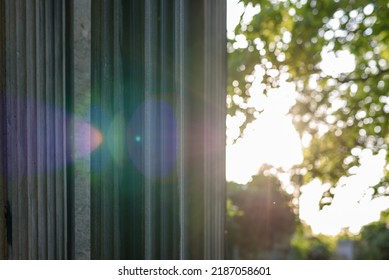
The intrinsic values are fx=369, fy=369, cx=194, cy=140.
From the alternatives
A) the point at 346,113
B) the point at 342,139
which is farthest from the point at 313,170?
the point at 346,113

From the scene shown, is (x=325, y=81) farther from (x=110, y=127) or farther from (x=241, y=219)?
(x=241, y=219)

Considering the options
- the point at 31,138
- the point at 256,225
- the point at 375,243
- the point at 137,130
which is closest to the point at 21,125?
the point at 31,138

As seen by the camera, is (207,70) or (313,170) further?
(313,170)

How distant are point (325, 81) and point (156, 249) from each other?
4.72 metres

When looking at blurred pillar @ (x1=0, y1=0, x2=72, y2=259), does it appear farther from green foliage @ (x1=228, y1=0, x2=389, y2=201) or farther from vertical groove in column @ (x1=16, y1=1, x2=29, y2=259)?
green foliage @ (x1=228, y1=0, x2=389, y2=201)

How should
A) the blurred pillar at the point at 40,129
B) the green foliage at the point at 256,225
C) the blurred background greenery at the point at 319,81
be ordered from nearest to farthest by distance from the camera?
the blurred pillar at the point at 40,129 < the blurred background greenery at the point at 319,81 < the green foliage at the point at 256,225

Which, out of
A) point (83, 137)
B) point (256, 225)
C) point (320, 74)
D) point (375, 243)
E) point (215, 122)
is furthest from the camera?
point (375, 243)

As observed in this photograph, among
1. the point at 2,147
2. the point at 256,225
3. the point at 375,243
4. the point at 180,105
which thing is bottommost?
the point at 375,243

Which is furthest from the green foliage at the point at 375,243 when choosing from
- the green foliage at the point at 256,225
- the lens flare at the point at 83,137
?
the lens flare at the point at 83,137

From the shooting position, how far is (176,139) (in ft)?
3.79

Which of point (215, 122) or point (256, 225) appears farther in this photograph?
point (256, 225)

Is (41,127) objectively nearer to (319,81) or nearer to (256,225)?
(319,81)

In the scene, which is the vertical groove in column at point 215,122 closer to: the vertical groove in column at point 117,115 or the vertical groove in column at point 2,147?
the vertical groove in column at point 117,115

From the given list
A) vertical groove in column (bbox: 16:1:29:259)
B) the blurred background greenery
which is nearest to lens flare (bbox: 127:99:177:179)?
vertical groove in column (bbox: 16:1:29:259)
